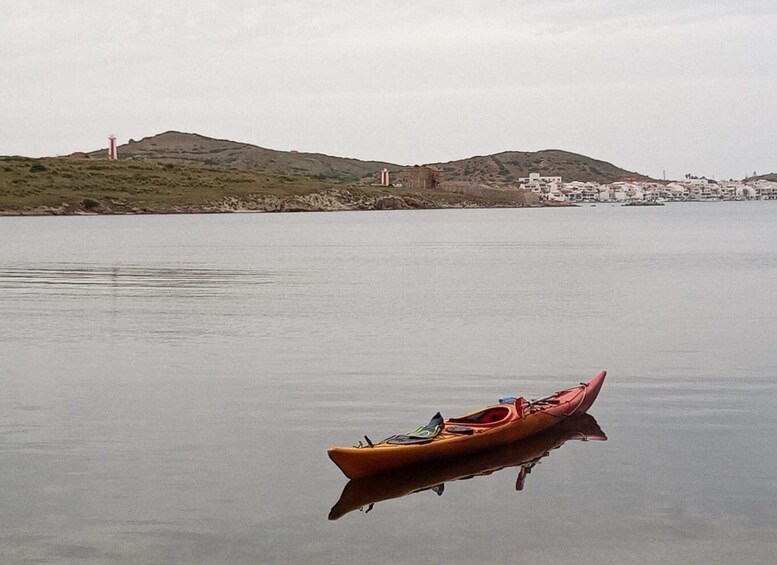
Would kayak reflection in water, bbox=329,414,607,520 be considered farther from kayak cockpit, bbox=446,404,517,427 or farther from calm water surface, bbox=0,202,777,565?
kayak cockpit, bbox=446,404,517,427

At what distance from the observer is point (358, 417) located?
68.3 ft

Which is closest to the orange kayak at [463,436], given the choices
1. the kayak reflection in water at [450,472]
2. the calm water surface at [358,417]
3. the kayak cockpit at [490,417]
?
the kayak cockpit at [490,417]

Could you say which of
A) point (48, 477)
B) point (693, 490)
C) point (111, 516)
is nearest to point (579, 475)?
point (693, 490)

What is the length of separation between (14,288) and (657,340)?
3073 cm

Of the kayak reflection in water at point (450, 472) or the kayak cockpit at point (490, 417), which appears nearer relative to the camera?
the kayak reflection in water at point (450, 472)

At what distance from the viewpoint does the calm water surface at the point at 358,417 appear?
46.4 feet

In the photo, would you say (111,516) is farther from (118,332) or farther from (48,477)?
(118,332)

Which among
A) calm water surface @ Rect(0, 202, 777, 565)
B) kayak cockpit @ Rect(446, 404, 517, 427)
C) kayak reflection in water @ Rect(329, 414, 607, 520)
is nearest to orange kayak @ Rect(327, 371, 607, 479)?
kayak cockpit @ Rect(446, 404, 517, 427)

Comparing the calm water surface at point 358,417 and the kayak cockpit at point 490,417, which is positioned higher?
the kayak cockpit at point 490,417

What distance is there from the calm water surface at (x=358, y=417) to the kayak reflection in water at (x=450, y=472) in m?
0.28

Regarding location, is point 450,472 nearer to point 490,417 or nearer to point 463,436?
point 463,436

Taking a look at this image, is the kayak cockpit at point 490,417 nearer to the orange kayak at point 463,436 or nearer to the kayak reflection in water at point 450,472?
the orange kayak at point 463,436

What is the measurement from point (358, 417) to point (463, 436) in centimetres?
383

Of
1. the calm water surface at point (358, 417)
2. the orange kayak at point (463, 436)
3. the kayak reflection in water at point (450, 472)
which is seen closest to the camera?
the calm water surface at point (358, 417)
